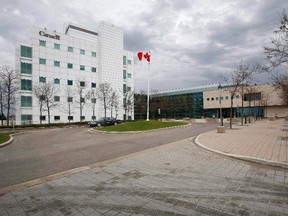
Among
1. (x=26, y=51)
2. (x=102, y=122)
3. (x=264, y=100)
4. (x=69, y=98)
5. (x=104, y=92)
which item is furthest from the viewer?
(x=264, y=100)

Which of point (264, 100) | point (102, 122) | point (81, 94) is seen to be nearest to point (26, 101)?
point (81, 94)

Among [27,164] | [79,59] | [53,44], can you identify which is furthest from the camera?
[79,59]

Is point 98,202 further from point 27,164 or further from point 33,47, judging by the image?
point 33,47

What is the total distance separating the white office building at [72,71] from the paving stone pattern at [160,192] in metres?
40.7

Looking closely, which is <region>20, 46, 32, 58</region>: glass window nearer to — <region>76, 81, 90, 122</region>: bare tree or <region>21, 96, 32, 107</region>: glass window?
<region>21, 96, 32, 107</region>: glass window

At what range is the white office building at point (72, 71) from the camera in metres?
46.1

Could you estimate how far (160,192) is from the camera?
4930 mm

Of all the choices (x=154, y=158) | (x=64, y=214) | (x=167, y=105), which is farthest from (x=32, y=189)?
(x=167, y=105)

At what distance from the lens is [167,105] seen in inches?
2697

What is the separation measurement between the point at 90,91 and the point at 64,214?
177 feet

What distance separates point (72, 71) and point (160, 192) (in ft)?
174

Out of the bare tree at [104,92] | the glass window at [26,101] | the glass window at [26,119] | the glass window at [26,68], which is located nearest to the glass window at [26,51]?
the glass window at [26,68]

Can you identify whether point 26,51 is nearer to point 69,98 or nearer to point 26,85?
point 26,85

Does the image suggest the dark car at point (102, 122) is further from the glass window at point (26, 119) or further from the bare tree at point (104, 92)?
the glass window at point (26, 119)
